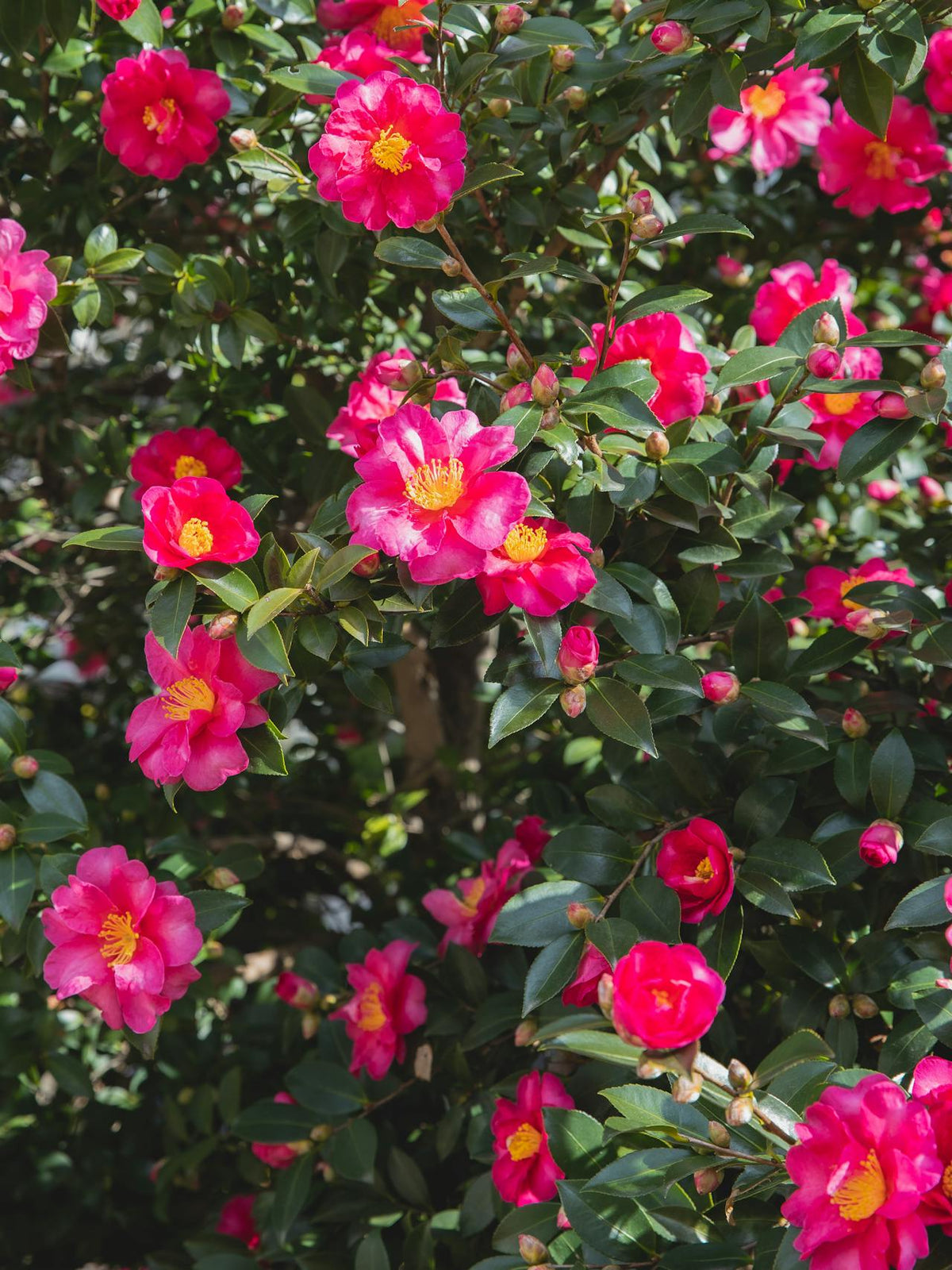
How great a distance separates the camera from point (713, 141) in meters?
1.42

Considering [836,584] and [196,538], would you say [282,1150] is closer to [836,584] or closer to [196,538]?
[196,538]

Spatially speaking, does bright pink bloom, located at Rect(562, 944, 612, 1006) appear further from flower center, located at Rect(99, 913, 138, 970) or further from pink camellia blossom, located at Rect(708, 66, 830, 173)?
pink camellia blossom, located at Rect(708, 66, 830, 173)

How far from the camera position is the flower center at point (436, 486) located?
839mm

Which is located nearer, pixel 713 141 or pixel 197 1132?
pixel 713 141

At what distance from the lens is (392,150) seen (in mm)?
921

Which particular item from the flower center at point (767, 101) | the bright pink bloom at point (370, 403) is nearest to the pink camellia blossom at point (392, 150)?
the bright pink bloom at point (370, 403)

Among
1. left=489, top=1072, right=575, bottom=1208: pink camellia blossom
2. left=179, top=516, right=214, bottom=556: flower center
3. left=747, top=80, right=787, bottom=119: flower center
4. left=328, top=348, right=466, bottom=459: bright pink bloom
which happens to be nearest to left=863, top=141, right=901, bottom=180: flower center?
left=747, top=80, right=787, bottom=119: flower center

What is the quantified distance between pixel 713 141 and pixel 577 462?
699 mm

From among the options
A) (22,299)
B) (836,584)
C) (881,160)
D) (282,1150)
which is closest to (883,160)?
(881,160)

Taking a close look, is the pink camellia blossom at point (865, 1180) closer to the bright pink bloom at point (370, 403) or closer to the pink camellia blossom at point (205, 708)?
the pink camellia blossom at point (205, 708)

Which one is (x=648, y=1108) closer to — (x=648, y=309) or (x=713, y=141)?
(x=648, y=309)

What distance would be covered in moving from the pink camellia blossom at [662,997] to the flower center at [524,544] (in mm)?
294

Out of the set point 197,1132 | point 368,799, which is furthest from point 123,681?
point 197,1132

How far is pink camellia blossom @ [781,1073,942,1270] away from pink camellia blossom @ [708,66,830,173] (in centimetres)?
114
